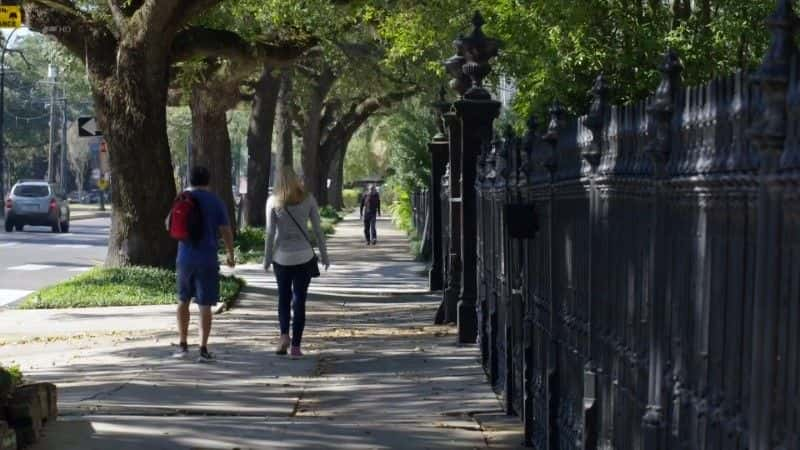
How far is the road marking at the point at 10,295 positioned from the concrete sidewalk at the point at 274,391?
16.9 ft

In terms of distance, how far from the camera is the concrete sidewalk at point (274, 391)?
8.87 metres

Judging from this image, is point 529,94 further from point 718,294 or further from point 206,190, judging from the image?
point 718,294

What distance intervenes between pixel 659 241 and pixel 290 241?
27.4 ft

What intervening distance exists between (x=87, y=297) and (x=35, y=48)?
7554cm

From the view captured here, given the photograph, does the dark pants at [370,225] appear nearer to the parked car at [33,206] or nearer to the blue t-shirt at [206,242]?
the parked car at [33,206]

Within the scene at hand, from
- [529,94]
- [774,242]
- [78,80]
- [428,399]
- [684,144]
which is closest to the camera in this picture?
[774,242]

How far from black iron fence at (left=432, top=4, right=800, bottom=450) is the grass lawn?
11.9m

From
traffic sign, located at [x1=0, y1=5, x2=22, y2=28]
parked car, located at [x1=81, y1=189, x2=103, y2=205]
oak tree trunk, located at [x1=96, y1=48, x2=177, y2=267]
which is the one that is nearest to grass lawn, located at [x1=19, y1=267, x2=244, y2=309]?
oak tree trunk, located at [x1=96, y1=48, x2=177, y2=267]

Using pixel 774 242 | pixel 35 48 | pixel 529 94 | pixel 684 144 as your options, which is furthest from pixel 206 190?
pixel 35 48

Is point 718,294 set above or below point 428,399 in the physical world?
above

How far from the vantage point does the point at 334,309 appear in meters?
→ 20.8

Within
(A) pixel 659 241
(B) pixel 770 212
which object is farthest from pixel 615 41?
(B) pixel 770 212

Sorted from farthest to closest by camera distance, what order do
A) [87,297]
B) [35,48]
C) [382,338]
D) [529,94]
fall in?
1. [35,48]
2. [529,94]
3. [87,297]
4. [382,338]

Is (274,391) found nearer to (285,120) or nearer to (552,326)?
(552,326)
